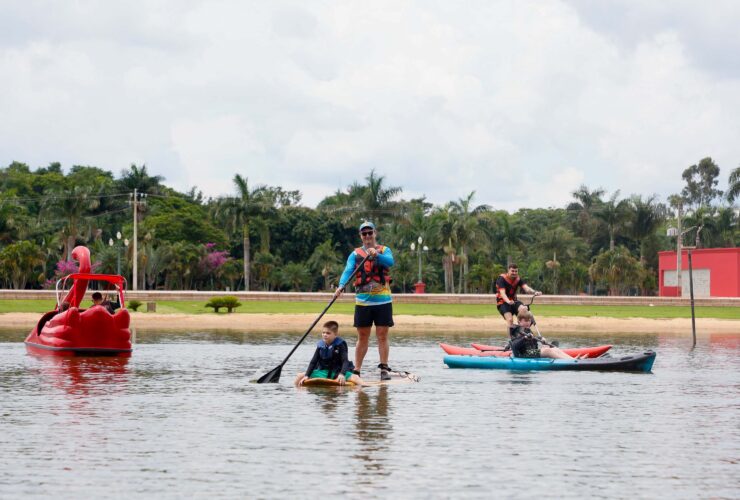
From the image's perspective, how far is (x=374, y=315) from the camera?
49.2ft

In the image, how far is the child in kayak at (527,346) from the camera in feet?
60.9

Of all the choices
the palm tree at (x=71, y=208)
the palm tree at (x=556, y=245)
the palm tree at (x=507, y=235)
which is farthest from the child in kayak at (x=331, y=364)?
the palm tree at (x=556, y=245)

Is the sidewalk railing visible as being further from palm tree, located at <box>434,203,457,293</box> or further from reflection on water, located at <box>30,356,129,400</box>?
reflection on water, located at <box>30,356,129,400</box>

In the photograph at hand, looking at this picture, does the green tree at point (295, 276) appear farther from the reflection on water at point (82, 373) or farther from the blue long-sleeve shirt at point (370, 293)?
Result: the blue long-sleeve shirt at point (370, 293)

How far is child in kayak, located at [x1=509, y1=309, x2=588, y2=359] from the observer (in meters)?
18.6

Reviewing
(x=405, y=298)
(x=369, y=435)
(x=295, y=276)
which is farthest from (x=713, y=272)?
(x=369, y=435)

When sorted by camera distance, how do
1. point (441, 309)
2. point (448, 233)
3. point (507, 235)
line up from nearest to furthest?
point (441, 309), point (448, 233), point (507, 235)

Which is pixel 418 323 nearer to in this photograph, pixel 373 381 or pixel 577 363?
pixel 577 363

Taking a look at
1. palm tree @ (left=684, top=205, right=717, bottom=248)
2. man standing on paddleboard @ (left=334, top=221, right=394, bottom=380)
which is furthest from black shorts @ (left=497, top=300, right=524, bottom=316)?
palm tree @ (left=684, top=205, right=717, bottom=248)

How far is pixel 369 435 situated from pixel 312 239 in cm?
7605

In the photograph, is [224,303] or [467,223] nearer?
[224,303]

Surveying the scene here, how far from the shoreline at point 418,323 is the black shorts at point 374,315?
19816mm

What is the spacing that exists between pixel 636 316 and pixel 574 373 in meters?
26.1

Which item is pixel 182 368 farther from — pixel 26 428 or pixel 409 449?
pixel 409 449
